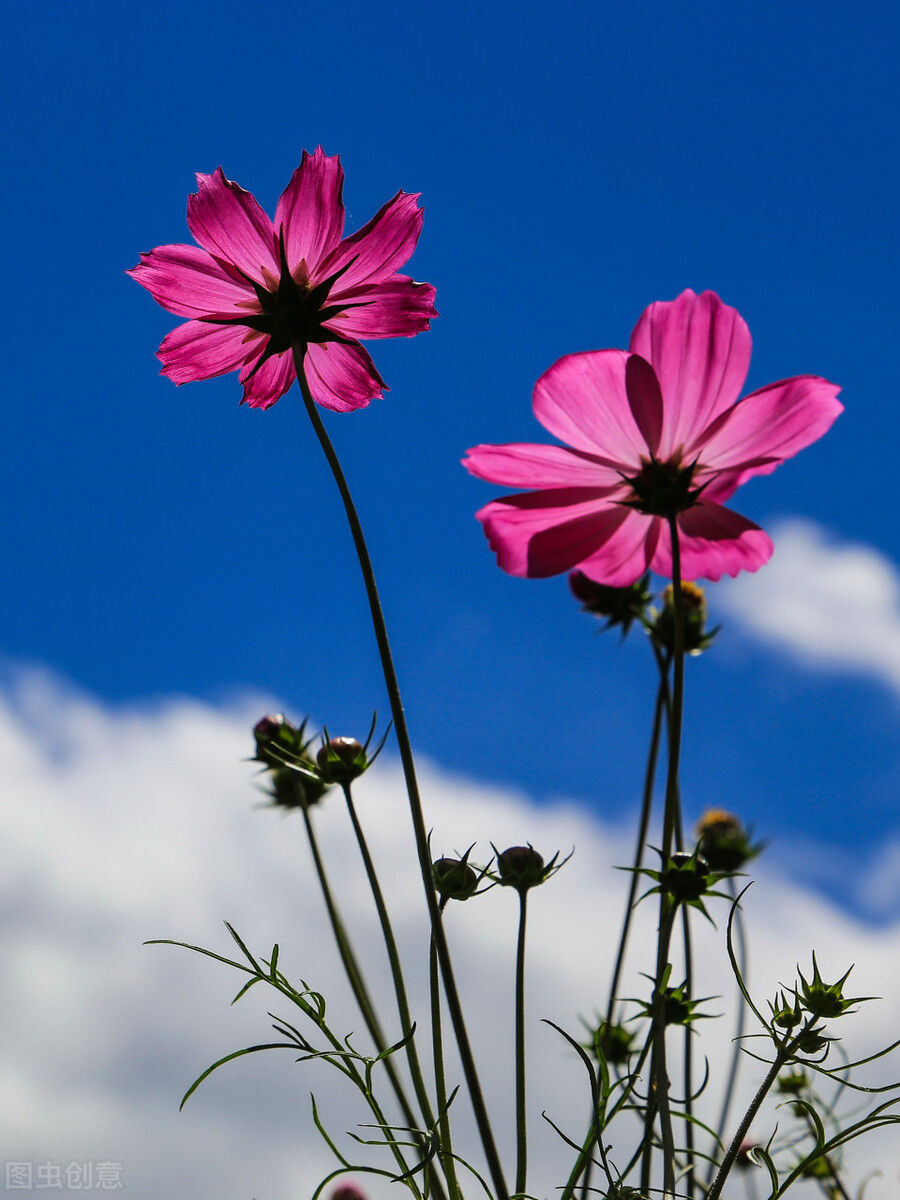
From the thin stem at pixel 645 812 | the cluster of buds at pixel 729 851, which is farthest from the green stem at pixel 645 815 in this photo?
the cluster of buds at pixel 729 851

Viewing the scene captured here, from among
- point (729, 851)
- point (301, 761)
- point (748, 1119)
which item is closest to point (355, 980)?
point (301, 761)

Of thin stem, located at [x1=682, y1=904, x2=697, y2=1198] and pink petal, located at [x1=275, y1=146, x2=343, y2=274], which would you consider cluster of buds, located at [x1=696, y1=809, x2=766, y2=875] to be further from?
pink petal, located at [x1=275, y1=146, x2=343, y2=274]

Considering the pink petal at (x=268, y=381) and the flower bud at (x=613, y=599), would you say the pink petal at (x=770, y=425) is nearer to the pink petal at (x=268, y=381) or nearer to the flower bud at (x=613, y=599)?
the pink petal at (x=268, y=381)

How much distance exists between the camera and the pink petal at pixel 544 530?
0.66m

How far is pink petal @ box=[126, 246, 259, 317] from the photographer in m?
0.70

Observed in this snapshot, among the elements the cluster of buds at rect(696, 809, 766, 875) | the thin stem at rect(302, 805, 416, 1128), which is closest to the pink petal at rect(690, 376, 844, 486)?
the thin stem at rect(302, 805, 416, 1128)

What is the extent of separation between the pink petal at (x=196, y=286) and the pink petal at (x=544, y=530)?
211mm

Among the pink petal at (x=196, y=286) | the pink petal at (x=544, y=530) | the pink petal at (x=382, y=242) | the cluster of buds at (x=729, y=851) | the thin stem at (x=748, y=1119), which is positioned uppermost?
the cluster of buds at (x=729, y=851)

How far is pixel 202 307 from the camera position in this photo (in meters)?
0.71

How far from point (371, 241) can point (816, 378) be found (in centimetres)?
29

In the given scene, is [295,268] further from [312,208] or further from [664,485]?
[664,485]

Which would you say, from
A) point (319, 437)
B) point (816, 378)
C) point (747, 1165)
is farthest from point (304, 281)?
point (747, 1165)

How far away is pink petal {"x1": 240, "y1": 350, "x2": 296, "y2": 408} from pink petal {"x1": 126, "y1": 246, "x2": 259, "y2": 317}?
51 mm

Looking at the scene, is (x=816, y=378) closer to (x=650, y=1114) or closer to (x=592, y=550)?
(x=592, y=550)
